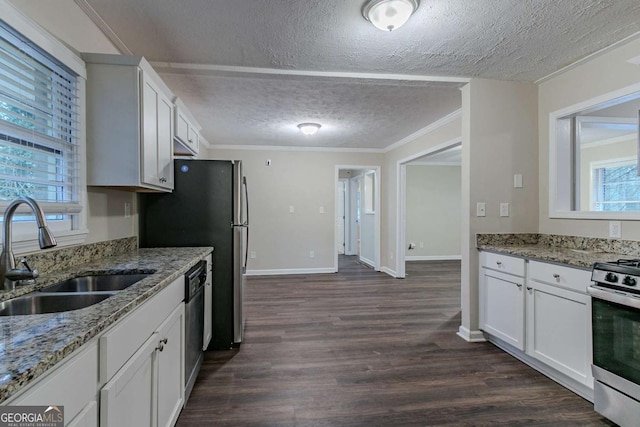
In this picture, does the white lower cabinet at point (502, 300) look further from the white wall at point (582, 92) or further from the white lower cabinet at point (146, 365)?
the white lower cabinet at point (146, 365)

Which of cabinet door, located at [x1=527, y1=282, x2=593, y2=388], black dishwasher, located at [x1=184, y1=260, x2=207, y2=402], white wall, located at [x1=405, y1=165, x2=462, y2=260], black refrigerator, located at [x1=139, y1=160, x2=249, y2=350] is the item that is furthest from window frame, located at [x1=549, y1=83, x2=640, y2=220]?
white wall, located at [x1=405, y1=165, x2=462, y2=260]

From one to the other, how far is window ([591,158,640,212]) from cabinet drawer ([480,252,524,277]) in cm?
278

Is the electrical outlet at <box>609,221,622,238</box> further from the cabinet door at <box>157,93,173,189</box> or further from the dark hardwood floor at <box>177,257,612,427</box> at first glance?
the cabinet door at <box>157,93,173,189</box>

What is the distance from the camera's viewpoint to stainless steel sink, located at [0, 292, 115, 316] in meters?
1.22

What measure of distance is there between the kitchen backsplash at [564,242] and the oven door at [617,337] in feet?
2.37

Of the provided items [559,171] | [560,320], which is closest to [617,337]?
[560,320]

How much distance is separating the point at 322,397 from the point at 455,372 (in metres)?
1.03

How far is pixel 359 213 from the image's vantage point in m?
7.75

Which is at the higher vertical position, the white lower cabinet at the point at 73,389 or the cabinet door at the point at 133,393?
the white lower cabinet at the point at 73,389

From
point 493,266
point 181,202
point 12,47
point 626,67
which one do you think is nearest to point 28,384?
point 12,47

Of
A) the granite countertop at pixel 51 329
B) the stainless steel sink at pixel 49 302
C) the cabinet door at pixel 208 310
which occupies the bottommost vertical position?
the cabinet door at pixel 208 310

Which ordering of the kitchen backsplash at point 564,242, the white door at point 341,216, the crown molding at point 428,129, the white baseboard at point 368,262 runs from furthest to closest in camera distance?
the white door at point 341,216, the white baseboard at point 368,262, the crown molding at point 428,129, the kitchen backsplash at point 564,242

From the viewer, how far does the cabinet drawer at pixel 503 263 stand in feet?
7.91

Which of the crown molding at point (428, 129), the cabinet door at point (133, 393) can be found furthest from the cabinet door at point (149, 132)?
the crown molding at point (428, 129)
